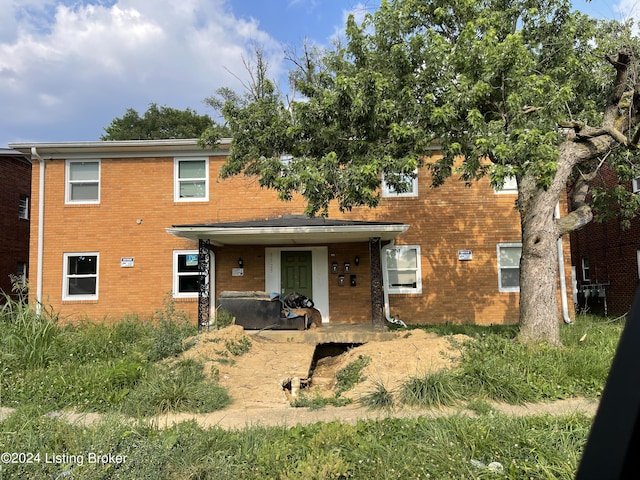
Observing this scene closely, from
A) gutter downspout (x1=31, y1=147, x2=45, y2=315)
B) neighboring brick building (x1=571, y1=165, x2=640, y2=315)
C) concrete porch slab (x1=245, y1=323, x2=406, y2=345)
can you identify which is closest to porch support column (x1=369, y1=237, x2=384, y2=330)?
concrete porch slab (x1=245, y1=323, x2=406, y2=345)

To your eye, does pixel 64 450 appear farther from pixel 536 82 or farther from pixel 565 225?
pixel 565 225

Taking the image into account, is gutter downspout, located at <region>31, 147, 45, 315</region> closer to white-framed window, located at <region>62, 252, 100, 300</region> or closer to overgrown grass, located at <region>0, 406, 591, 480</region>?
white-framed window, located at <region>62, 252, 100, 300</region>

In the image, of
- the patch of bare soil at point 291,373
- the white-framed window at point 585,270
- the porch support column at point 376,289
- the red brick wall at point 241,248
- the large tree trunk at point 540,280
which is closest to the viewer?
the patch of bare soil at point 291,373

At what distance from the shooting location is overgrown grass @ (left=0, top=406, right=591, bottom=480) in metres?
3.56

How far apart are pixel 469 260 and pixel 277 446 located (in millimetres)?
10442

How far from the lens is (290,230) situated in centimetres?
1066

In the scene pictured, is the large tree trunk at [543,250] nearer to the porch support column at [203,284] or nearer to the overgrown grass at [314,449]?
the overgrown grass at [314,449]

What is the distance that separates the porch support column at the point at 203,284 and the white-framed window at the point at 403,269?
5.38 meters

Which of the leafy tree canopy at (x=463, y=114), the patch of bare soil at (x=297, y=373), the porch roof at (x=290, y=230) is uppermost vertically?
the leafy tree canopy at (x=463, y=114)

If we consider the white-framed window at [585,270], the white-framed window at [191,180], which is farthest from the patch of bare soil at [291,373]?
the white-framed window at [585,270]

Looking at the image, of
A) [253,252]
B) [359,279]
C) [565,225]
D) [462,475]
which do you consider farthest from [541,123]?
[253,252]

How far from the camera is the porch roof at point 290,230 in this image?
10.6 meters

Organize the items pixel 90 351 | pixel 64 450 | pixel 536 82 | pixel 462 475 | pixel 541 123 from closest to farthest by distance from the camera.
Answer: pixel 462 475 < pixel 64 450 < pixel 536 82 < pixel 541 123 < pixel 90 351

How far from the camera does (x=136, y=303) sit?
13000 mm
